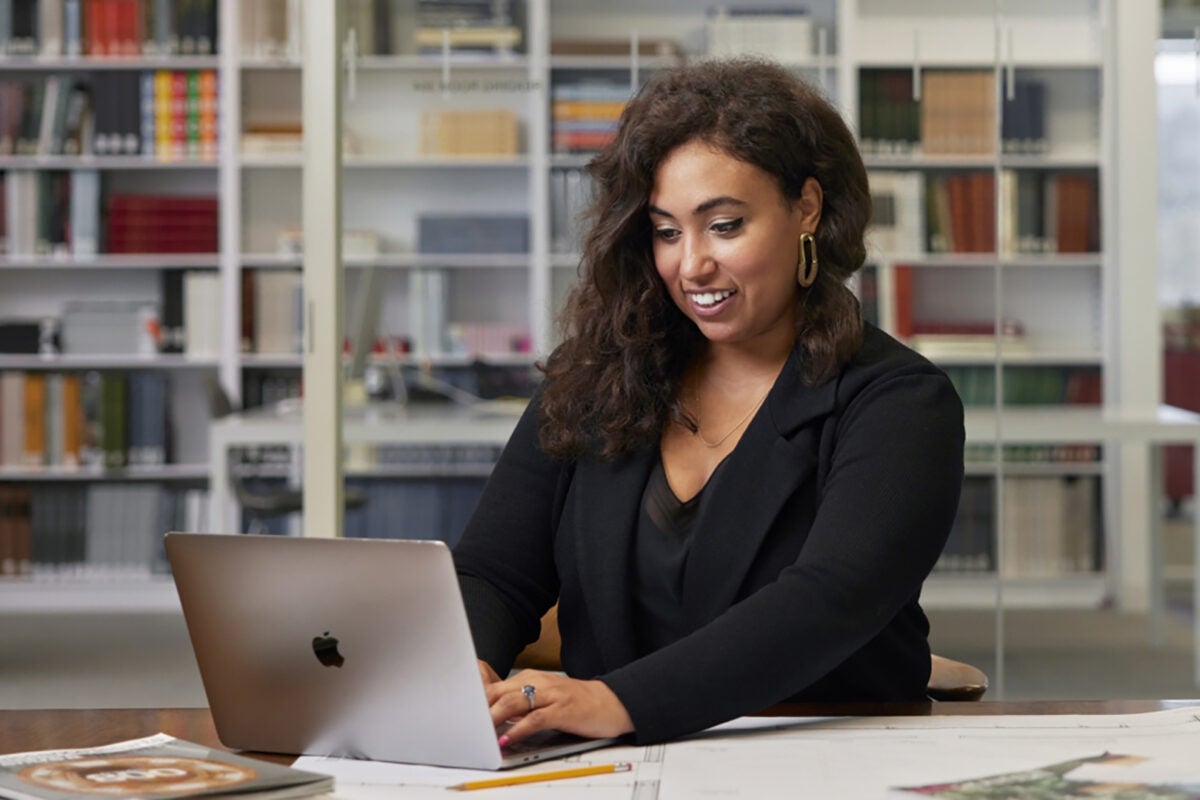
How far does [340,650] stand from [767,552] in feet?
1.71

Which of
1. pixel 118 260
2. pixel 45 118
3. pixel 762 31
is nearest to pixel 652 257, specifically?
pixel 762 31

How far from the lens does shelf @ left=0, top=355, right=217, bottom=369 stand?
564 centimetres

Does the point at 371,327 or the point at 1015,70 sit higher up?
the point at 1015,70

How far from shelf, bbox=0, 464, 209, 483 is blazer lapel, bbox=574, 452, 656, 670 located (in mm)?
4354

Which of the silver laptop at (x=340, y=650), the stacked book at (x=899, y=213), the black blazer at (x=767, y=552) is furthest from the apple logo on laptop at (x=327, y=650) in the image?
the stacked book at (x=899, y=213)

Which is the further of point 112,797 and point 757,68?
point 757,68

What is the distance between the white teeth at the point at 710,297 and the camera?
1578 millimetres

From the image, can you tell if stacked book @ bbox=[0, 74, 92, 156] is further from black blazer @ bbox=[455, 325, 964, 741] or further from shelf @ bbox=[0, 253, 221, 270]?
black blazer @ bbox=[455, 325, 964, 741]

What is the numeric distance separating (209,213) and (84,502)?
1151 millimetres

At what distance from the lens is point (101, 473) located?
5691mm

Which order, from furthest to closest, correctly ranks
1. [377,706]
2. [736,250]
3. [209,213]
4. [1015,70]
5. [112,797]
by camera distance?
[209,213], [1015,70], [736,250], [377,706], [112,797]

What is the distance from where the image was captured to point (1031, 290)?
364 centimetres

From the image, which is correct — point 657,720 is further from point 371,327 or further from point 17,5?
point 17,5

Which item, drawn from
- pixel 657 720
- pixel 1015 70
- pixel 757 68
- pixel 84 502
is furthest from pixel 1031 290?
pixel 84 502
